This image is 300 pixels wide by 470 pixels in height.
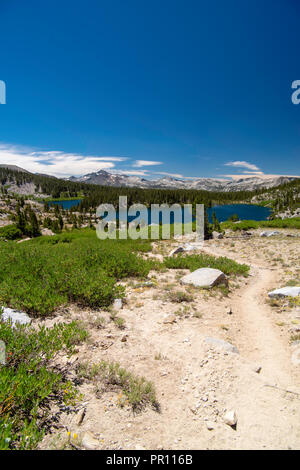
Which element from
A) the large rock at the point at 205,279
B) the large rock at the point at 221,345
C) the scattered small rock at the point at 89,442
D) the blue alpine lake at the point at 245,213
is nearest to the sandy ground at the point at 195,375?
the scattered small rock at the point at 89,442

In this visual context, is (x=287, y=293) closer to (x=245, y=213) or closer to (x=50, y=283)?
(x=50, y=283)

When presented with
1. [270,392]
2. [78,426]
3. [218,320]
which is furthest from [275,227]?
[78,426]

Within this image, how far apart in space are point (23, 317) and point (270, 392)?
668 cm

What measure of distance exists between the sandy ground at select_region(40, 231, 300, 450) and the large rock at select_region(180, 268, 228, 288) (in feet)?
3.55

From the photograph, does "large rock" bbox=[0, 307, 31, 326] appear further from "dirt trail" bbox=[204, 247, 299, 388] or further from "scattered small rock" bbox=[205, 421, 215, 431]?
"dirt trail" bbox=[204, 247, 299, 388]

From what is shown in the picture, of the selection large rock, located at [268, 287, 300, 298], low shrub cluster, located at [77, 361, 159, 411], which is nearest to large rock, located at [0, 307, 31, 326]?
low shrub cluster, located at [77, 361, 159, 411]

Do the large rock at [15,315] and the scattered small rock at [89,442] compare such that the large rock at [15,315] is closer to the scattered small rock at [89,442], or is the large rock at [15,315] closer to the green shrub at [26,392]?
the green shrub at [26,392]

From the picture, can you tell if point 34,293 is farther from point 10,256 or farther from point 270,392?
point 270,392

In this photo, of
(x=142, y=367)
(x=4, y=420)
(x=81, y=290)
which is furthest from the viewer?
(x=81, y=290)

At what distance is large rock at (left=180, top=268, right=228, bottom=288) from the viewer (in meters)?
11.0

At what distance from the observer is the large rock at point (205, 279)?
434 inches

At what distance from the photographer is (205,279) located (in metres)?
11.3

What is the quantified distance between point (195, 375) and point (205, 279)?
661 cm
